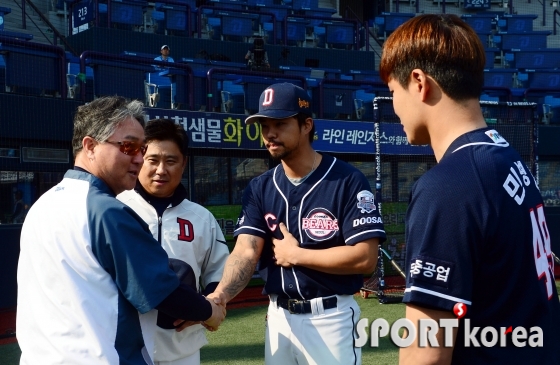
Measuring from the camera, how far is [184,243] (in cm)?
328

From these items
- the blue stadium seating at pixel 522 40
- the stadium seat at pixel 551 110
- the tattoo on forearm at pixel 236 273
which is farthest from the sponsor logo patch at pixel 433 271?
the blue stadium seating at pixel 522 40

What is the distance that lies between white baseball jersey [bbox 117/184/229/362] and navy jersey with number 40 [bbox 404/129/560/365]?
180 centimetres

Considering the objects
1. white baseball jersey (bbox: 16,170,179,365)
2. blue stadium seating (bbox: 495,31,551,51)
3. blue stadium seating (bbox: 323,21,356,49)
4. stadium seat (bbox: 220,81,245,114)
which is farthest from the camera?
blue stadium seating (bbox: 495,31,551,51)

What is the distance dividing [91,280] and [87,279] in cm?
1

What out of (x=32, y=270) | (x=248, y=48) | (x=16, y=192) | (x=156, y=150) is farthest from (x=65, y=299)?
(x=248, y=48)

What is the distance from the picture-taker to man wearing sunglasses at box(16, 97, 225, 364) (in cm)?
216

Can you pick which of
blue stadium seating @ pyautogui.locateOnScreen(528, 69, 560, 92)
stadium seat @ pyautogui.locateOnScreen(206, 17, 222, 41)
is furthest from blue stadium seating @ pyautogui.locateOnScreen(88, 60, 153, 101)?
blue stadium seating @ pyautogui.locateOnScreen(528, 69, 560, 92)

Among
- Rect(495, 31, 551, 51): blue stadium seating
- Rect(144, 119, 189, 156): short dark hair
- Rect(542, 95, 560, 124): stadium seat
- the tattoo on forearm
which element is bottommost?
the tattoo on forearm

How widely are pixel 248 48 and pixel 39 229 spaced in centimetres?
1477

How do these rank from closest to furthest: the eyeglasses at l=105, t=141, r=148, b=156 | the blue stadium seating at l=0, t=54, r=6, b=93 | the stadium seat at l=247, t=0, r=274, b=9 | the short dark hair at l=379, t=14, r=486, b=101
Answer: the short dark hair at l=379, t=14, r=486, b=101 < the eyeglasses at l=105, t=141, r=148, b=156 < the blue stadium seating at l=0, t=54, r=6, b=93 < the stadium seat at l=247, t=0, r=274, b=9

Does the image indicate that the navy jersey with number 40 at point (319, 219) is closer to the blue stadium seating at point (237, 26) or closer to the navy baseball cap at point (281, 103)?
the navy baseball cap at point (281, 103)

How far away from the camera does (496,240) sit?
1.53 meters

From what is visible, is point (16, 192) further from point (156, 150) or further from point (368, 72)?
point (368, 72)

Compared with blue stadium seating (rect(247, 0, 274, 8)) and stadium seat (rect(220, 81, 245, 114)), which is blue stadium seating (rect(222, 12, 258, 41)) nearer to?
blue stadium seating (rect(247, 0, 274, 8))
